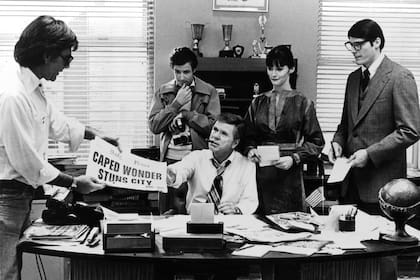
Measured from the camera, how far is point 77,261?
2693mm


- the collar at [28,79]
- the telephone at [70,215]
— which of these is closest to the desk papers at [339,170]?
the telephone at [70,215]

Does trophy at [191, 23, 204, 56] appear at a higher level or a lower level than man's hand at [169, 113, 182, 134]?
higher

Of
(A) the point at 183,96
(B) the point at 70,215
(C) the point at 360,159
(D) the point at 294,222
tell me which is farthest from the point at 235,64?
(B) the point at 70,215

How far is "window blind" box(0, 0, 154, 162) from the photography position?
17.8 feet

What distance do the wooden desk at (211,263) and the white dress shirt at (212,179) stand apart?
782 mm

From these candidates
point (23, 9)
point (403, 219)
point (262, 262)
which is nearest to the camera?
point (262, 262)

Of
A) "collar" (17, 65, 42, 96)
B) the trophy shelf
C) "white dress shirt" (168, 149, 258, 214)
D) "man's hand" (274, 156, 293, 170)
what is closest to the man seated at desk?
"white dress shirt" (168, 149, 258, 214)

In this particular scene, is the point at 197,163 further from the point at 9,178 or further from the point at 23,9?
the point at 23,9

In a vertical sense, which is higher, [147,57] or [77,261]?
[147,57]

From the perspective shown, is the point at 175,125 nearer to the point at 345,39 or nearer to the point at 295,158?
the point at 295,158

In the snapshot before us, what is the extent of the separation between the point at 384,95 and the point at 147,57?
2477mm

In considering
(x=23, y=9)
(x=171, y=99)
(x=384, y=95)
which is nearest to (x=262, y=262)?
(x=384, y=95)

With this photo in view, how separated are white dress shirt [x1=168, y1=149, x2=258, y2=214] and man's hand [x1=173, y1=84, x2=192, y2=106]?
1.83 ft

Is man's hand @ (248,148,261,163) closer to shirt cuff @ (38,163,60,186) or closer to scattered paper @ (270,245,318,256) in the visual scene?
scattered paper @ (270,245,318,256)
